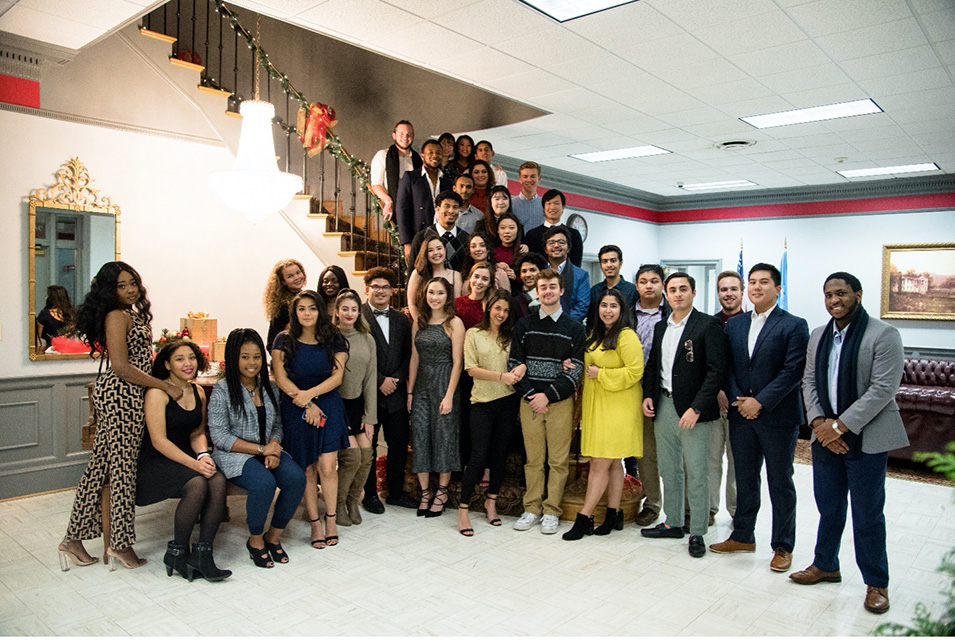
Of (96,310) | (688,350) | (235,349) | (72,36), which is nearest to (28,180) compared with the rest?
(72,36)

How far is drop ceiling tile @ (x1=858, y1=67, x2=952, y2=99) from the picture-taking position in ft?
16.6

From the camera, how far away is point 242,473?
3.61m

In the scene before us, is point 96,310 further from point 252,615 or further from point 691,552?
point 691,552

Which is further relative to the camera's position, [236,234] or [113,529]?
[236,234]

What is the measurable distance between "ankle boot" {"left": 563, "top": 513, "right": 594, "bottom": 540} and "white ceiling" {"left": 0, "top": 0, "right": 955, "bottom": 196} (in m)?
3.09

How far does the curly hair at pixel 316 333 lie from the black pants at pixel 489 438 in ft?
3.19

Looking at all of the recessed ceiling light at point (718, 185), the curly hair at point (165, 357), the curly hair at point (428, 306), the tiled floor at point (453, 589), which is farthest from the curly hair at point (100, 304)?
the recessed ceiling light at point (718, 185)

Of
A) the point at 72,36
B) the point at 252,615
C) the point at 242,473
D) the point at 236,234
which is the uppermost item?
the point at 72,36

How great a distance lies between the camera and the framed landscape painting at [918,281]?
9398 mm

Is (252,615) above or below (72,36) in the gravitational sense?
below

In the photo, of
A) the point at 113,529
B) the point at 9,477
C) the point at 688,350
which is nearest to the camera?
the point at 113,529

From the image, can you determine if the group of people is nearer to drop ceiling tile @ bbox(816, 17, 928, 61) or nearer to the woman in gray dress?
the woman in gray dress

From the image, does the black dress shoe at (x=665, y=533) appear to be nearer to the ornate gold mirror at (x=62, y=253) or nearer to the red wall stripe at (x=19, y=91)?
the ornate gold mirror at (x=62, y=253)

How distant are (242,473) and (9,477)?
2.49 m
